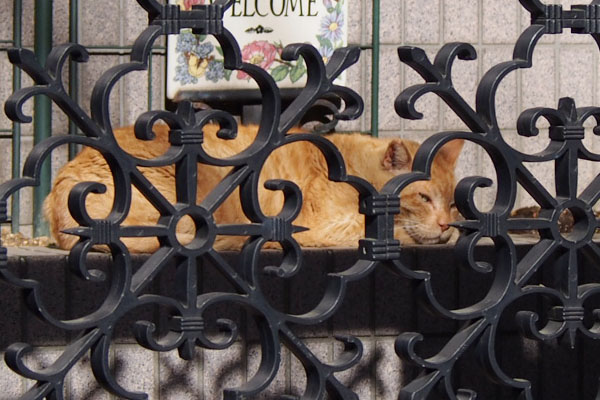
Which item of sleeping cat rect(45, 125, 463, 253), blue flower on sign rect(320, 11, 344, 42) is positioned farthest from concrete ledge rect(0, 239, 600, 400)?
blue flower on sign rect(320, 11, 344, 42)

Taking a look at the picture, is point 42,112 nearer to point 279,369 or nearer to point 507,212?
point 279,369

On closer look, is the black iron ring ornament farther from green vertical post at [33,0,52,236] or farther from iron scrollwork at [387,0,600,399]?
green vertical post at [33,0,52,236]

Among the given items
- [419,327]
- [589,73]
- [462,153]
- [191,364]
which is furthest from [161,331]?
[589,73]

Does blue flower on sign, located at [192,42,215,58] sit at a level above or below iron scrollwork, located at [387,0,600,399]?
above

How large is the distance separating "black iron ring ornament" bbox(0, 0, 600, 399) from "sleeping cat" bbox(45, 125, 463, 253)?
131cm

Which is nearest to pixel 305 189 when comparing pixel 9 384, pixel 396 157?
pixel 396 157

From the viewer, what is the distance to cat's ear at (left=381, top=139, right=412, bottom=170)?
4523mm

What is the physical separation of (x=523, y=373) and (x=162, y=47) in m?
1.92

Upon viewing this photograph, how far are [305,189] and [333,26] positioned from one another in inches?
29.6

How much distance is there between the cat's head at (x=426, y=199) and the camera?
4.43m

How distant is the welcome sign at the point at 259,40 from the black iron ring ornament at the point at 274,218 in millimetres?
2117

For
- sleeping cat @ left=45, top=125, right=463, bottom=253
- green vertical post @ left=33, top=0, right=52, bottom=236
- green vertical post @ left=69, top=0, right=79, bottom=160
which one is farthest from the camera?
green vertical post @ left=69, top=0, right=79, bottom=160

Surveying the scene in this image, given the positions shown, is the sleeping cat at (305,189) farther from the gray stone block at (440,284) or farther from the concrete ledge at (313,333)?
the gray stone block at (440,284)

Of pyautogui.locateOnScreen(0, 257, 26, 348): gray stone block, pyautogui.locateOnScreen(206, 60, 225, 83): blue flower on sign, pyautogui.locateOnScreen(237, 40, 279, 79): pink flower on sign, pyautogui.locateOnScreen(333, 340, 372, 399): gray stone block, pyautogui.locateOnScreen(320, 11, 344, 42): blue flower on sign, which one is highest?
pyautogui.locateOnScreen(320, 11, 344, 42): blue flower on sign
